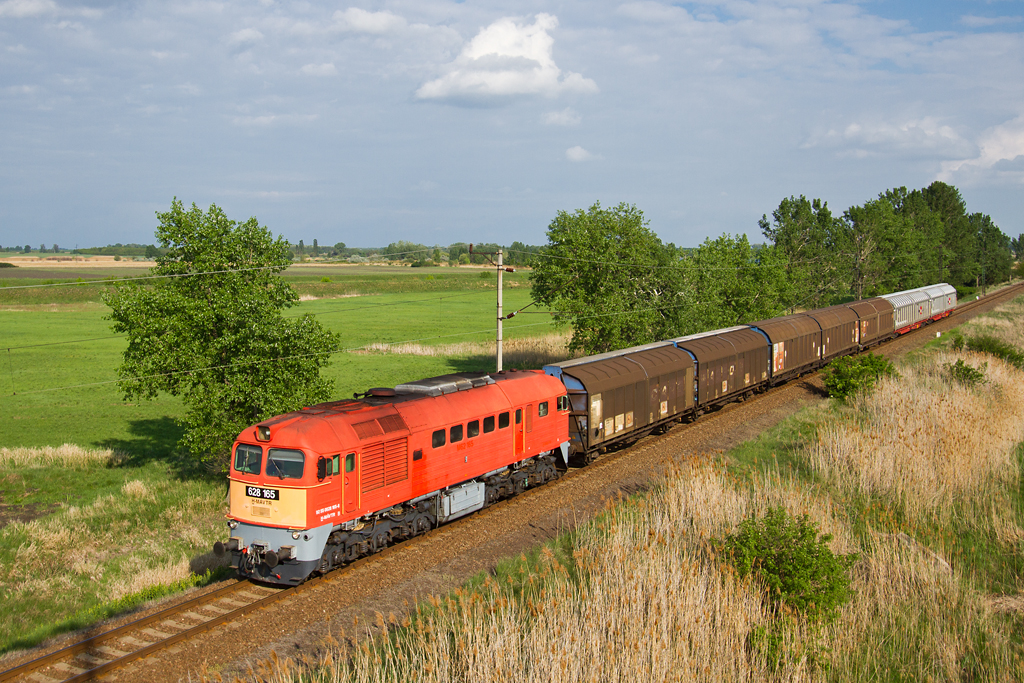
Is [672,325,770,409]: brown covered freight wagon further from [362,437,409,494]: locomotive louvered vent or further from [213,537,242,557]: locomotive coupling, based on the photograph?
[213,537,242,557]: locomotive coupling

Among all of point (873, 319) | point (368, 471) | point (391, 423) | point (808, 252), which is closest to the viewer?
point (368, 471)

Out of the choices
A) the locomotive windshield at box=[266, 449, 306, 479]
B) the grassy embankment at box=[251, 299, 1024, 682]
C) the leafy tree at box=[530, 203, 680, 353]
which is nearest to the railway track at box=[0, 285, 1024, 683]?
the grassy embankment at box=[251, 299, 1024, 682]

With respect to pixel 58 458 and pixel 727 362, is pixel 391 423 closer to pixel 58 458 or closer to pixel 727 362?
pixel 727 362

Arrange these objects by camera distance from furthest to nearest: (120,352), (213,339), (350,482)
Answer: (120,352)
(213,339)
(350,482)

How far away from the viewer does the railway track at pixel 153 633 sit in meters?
12.3

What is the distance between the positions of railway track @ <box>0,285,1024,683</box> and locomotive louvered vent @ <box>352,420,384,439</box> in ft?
10.6

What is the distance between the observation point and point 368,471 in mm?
16500

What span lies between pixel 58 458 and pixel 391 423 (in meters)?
23.0

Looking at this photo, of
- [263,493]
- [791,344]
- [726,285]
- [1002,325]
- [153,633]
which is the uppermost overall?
[726,285]

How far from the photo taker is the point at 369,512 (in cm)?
1661

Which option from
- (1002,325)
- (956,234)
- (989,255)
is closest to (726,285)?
(1002,325)

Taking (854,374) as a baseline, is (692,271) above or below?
above

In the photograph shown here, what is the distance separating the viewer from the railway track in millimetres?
12281

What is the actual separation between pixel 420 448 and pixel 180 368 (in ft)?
37.1
